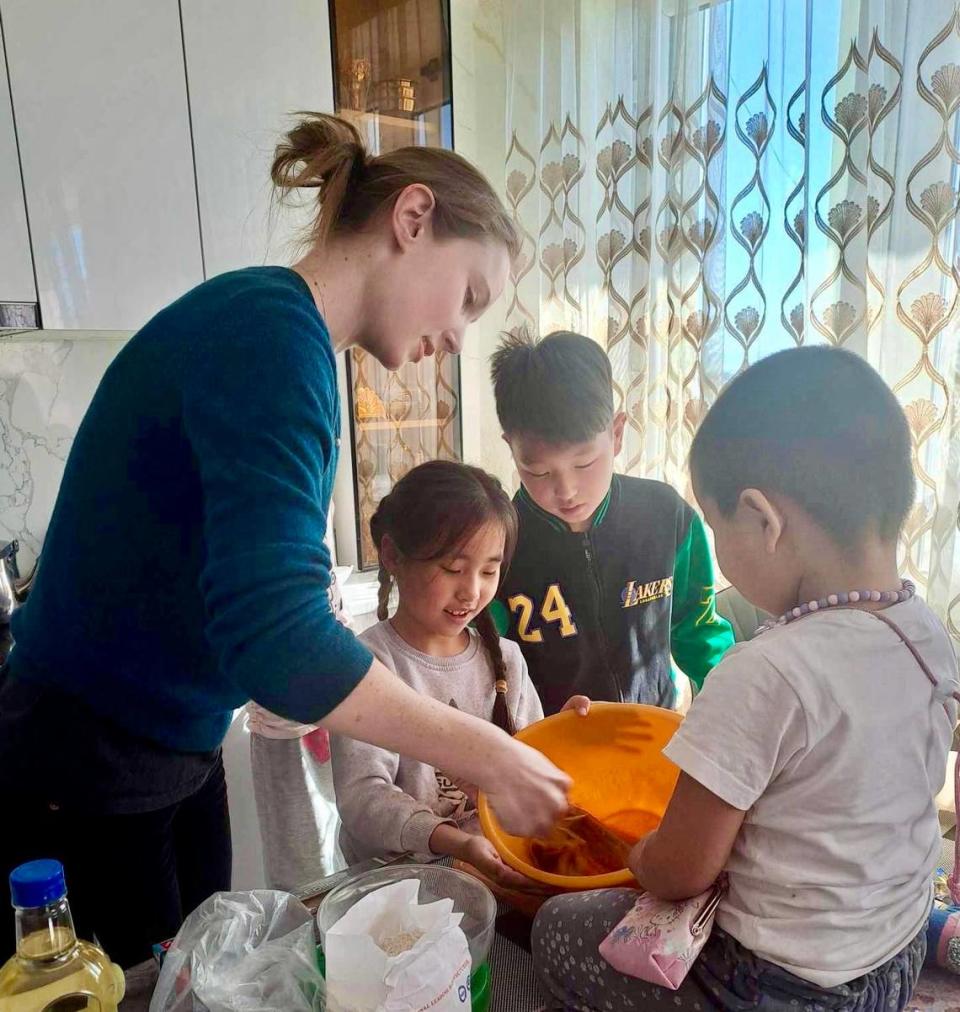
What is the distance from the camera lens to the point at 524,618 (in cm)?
140

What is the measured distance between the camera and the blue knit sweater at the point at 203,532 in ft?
2.14

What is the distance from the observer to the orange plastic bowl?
0.98 m

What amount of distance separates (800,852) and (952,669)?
20cm

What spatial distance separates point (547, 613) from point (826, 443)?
2.44 ft

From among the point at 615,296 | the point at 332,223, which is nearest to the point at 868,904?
the point at 332,223

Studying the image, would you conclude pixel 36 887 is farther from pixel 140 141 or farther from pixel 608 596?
pixel 140 141

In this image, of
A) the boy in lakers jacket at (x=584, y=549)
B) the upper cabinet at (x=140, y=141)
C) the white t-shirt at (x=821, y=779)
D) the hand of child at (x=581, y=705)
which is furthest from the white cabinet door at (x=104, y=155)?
the white t-shirt at (x=821, y=779)

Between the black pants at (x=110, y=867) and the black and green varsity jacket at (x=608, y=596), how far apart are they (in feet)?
2.03

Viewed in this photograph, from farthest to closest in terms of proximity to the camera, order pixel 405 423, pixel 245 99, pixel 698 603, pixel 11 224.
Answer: pixel 405 423, pixel 245 99, pixel 11 224, pixel 698 603

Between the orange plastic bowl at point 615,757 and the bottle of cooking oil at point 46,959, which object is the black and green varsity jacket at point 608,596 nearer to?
the orange plastic bowl at point 615,757

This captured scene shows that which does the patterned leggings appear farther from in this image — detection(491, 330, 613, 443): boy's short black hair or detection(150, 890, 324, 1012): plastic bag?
detection(491, 330, 613, 443): boy's short black hair

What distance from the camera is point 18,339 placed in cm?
204

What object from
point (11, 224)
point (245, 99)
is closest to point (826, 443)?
point (11, 224)

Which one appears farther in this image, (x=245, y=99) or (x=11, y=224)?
(x=245, y=99)
